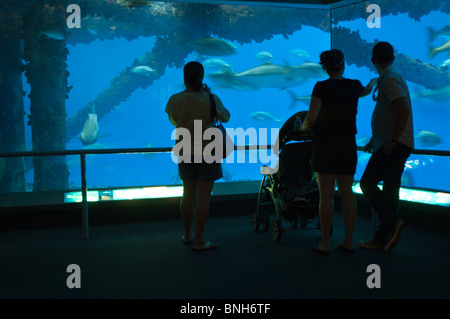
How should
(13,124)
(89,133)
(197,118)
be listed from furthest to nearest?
1. (89,133)
2. (13,124)
3. (197,118)

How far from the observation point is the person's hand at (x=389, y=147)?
330cm

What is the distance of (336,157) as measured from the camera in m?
3.35

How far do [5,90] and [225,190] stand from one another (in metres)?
11.7

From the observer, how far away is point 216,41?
13.9 metres

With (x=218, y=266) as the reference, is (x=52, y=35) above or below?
above

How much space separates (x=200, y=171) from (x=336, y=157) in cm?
104

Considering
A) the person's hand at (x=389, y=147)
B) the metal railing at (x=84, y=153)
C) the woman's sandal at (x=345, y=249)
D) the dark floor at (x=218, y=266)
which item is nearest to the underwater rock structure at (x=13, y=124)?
the metal railing at (x=84, y=153)

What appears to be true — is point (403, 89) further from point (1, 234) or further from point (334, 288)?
point (1, 234)

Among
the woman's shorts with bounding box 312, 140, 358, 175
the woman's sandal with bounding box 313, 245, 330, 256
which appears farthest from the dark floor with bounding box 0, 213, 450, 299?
the woman's shorts with bounding box 312, 140, 358, 175

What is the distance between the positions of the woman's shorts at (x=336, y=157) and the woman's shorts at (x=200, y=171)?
0.80 metres

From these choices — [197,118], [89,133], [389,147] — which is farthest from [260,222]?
[89,133]

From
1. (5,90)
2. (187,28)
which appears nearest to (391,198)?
(5,90)

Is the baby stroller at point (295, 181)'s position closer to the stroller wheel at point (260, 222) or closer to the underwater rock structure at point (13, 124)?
the stroller wheel at point (260, 222)

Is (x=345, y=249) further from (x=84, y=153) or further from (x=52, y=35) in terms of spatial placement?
(x=52, y=35)
